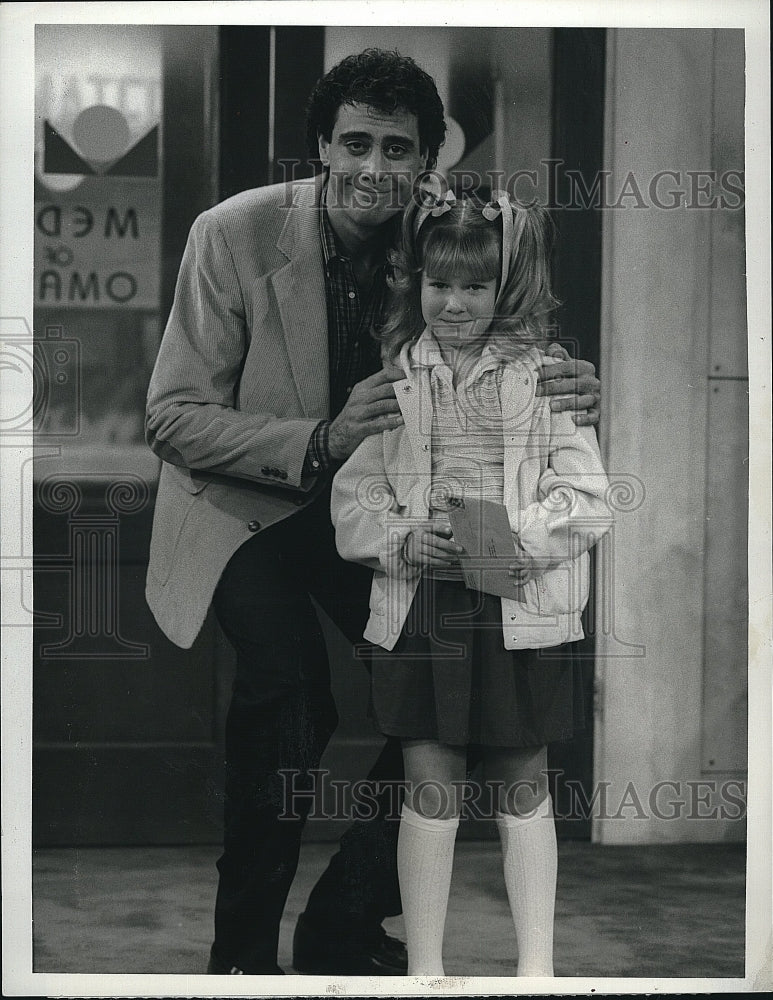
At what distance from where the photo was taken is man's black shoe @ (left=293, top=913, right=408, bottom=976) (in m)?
2.85

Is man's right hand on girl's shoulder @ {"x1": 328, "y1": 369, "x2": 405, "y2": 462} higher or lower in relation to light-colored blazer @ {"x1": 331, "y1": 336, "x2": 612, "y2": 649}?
higher

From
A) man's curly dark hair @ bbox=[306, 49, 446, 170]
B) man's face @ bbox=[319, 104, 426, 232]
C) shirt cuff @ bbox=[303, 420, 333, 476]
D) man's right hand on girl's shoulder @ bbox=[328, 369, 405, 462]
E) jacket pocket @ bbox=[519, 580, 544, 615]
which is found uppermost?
man's curly dark hair @ bbox=[306, 49, 446, 170]

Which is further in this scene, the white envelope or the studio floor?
the studio floor

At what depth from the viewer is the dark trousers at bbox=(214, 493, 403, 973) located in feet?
9.18

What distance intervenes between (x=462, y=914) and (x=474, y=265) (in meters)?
1.48

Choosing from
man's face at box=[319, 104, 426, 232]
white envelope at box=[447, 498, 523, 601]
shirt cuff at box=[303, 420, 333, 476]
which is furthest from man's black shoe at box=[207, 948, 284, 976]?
man's face at box=[319, 104, 426, 232]

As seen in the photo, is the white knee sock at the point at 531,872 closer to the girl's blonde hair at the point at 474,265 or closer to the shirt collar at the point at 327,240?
the girl's blonde hair at the point at 474,265

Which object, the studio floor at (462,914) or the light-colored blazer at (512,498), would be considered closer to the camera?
the light-colored blazer at (512,498)

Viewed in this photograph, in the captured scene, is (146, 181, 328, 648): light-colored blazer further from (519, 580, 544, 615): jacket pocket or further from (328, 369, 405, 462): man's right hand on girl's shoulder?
(519, 580, 544, 615): jacket pocket

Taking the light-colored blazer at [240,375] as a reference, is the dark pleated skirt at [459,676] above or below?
below

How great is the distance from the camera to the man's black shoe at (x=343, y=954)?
2.85m

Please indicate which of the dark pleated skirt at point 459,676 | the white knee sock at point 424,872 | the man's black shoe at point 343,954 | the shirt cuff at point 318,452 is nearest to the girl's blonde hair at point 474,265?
the shirt cuff at point 318,452

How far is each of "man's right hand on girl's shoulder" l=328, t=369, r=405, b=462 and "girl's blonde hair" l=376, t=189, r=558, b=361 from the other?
0.07 meters

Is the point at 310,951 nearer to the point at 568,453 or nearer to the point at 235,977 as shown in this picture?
the point at 235,977
